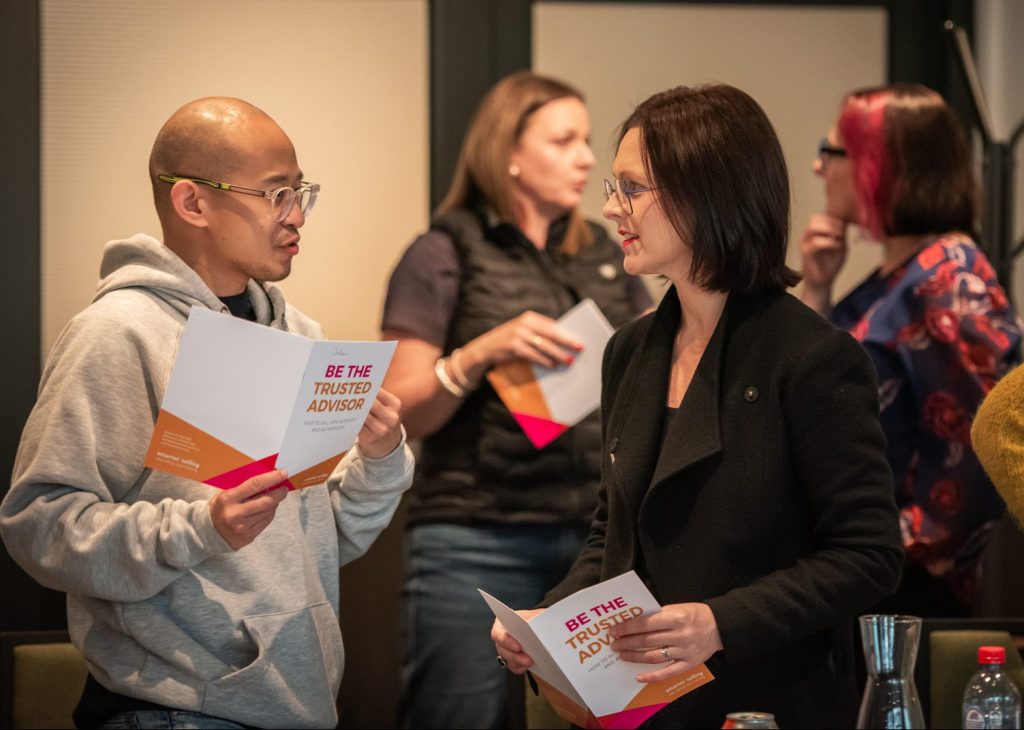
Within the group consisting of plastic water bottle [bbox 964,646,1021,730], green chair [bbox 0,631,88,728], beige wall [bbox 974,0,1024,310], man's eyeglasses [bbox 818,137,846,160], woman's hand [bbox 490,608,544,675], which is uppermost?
beige wall [bbox 974,0,1024,310]

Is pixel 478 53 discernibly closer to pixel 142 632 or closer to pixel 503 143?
pixel 503 143

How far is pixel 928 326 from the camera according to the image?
2.80 meters

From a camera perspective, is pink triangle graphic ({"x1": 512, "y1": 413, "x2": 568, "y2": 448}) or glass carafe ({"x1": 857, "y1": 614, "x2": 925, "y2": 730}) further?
pink triangle graphic ({"x1": 512, "y1": 413, "x2": 568, "y2": 448})

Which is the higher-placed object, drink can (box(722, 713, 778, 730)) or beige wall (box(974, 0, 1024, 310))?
beige wall (box(974, 0, 1024, 310))

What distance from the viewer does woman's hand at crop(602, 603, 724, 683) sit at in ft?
5.67

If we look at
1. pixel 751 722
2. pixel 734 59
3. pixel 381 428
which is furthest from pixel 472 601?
pixel 734 59

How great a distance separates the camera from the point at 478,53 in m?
3.55

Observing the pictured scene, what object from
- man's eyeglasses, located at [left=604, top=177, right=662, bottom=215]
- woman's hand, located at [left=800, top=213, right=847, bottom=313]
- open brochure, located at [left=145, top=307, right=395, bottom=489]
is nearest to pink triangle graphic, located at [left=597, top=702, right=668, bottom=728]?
open brochure, located at [left=145, top=307, right=395, bottom=489]

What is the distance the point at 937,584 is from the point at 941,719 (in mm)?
319

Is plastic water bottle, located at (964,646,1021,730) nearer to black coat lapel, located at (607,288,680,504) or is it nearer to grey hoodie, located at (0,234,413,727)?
black coat lapel, located at (607,288,680,504)

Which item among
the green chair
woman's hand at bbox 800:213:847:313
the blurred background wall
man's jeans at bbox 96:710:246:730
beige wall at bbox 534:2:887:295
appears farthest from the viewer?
beige wall at bbox 534:2:887:295

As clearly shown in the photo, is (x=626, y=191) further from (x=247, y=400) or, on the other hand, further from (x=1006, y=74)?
(x=1006, y=74)

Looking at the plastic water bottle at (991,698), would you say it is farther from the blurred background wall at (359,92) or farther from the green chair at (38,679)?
the blurred background wall at (359,92)

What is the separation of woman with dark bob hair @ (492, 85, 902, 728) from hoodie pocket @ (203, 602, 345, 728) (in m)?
0.33
